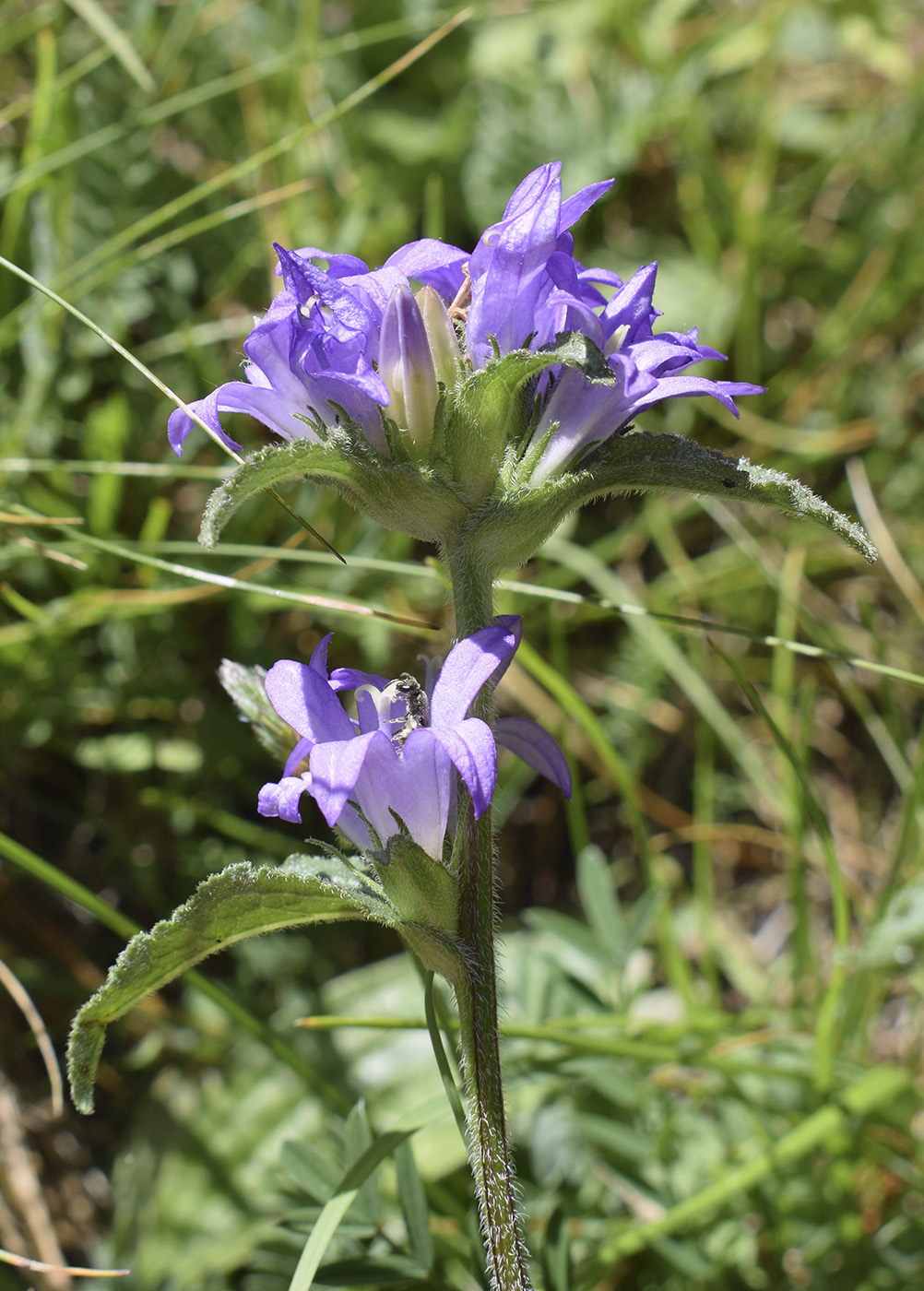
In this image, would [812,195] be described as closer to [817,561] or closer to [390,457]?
[817,561]

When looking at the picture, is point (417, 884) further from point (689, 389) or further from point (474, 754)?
point (689, 389)

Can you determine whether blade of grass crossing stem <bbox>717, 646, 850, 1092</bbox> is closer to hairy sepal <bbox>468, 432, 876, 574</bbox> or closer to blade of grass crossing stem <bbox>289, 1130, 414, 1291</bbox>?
hairy sepal <bbox>468, 432, 876, 574</bbox>

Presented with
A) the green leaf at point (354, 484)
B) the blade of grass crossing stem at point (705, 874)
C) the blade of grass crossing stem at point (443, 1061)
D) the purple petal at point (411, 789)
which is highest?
the green leaf at point (354, 484)

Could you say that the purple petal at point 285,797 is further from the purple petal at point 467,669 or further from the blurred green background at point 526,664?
the blurred green background at point 526,664

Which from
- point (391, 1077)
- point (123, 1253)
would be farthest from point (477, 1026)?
point (123, 1253)

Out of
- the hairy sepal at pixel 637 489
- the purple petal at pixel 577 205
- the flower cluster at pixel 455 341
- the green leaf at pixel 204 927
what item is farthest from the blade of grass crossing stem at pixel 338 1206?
the purple petal at pixel 577 205

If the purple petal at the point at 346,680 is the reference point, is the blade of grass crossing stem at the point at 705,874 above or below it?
below

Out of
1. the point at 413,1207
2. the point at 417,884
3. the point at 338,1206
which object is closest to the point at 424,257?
the point at 417,884

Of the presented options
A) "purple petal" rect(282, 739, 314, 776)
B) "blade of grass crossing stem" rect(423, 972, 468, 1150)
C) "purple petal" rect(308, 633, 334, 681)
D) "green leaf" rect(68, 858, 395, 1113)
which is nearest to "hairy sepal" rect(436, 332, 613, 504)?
"purple petal" rect(308, 633, 334, 681)
